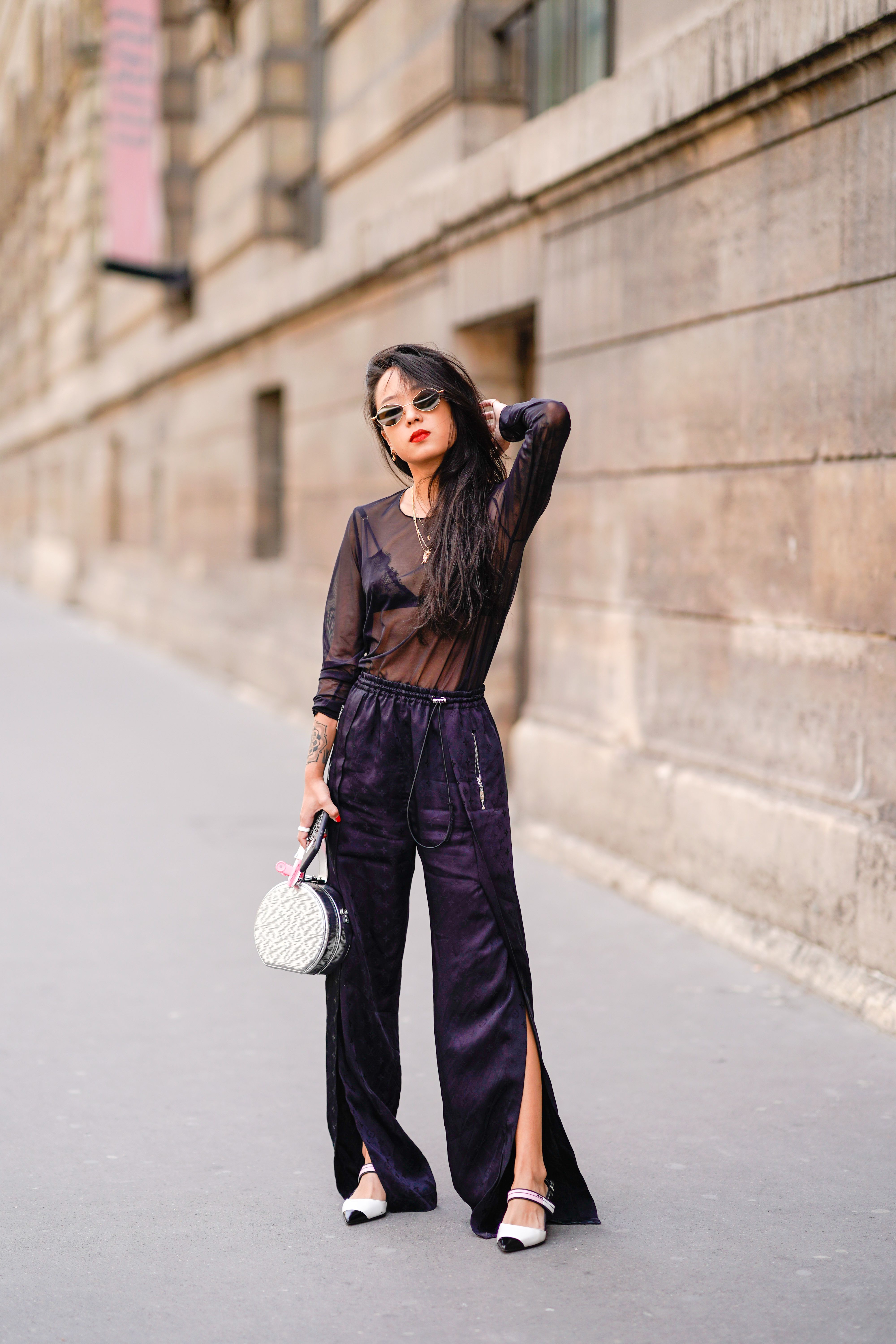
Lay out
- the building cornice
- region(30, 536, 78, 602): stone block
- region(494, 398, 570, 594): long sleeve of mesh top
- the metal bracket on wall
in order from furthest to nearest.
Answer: region(30, 536, 78, 602): stone block, the metal bracket on wall, the building cornice, region(494, 398, 570, 594): long sleeve of mesh top

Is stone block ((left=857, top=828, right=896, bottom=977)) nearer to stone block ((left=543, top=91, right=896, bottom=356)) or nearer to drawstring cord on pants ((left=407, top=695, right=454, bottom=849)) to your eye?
stone block ((left=543, top=91, right=896, bottom=356))

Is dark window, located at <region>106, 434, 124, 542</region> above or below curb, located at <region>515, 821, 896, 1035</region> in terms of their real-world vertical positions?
above

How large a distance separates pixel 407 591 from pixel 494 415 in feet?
1.41

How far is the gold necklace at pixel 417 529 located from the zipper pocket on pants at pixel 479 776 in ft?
1.35

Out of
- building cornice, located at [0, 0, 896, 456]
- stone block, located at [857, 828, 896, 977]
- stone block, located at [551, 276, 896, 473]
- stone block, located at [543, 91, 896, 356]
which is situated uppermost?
building cornice, located at [0, 0, 896, 456]

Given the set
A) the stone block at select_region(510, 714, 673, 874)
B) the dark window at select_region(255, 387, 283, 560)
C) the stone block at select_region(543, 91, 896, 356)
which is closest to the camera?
the stone block at select_region(543, 91, 896, 356)

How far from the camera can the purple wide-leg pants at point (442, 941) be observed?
11.7 feet

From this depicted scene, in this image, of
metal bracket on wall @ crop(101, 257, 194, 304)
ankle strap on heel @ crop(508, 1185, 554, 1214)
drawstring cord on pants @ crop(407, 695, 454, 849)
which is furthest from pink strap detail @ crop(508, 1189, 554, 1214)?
metal bracket on wall @ crop(101, 257, 194, 304)

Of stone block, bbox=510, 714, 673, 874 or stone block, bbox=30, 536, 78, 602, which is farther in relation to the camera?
stone block, bbox=30, 536, 78, 602

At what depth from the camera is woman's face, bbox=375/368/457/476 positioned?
3.54 metres

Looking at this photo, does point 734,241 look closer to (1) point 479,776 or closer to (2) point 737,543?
(2) point 737,543

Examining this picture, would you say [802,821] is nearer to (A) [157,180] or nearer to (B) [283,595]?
(B) [283,595]

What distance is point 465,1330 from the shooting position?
311 centimetres

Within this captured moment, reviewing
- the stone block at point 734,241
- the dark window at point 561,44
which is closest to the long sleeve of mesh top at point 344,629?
the stone block at point 734,241
